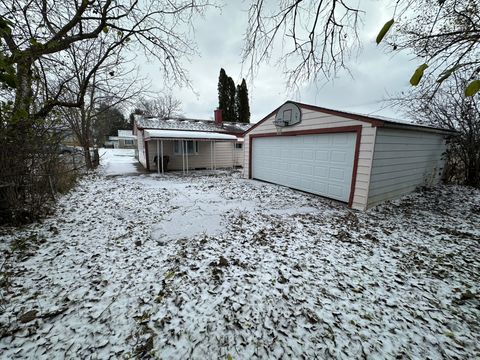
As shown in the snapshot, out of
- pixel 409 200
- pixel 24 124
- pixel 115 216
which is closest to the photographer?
pixel 24 124

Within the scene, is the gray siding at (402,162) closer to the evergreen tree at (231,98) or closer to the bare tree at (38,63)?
the bare tree at (38,63)

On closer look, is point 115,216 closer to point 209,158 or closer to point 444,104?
point 209,158

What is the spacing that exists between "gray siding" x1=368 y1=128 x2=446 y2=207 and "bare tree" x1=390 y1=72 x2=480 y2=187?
34.1 inches

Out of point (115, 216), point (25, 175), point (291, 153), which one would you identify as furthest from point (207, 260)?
point (291, 153)

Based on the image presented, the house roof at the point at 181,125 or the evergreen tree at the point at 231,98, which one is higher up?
the evergreen tree at the point at 231,98

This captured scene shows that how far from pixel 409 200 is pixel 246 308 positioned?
7.08 meters

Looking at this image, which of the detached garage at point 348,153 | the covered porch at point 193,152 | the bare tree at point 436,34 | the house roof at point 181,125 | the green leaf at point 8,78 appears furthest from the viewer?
the house roof at point 181,125

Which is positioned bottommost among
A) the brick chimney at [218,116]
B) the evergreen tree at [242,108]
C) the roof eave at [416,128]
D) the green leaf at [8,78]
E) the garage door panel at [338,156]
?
the garage door panel at [338,156]

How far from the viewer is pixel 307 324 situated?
209 cm

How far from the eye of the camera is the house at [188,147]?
1259cm

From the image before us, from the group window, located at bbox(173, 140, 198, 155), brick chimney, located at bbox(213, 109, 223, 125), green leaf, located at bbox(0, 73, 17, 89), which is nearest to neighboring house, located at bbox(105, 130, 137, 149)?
brick chimney, located at bbox(213, 109, 223, 125)

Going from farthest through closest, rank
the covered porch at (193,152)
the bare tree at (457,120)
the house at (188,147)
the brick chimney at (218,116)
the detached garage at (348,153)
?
the brick chimney at (218,116)
the house at (188,147)
the covered porch at (193,152)
the bare tree at (457,120)
the detached garage at (348,153)

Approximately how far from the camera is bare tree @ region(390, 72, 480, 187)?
791 cm

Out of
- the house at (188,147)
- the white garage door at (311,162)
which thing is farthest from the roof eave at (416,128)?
the house at (188,147)
